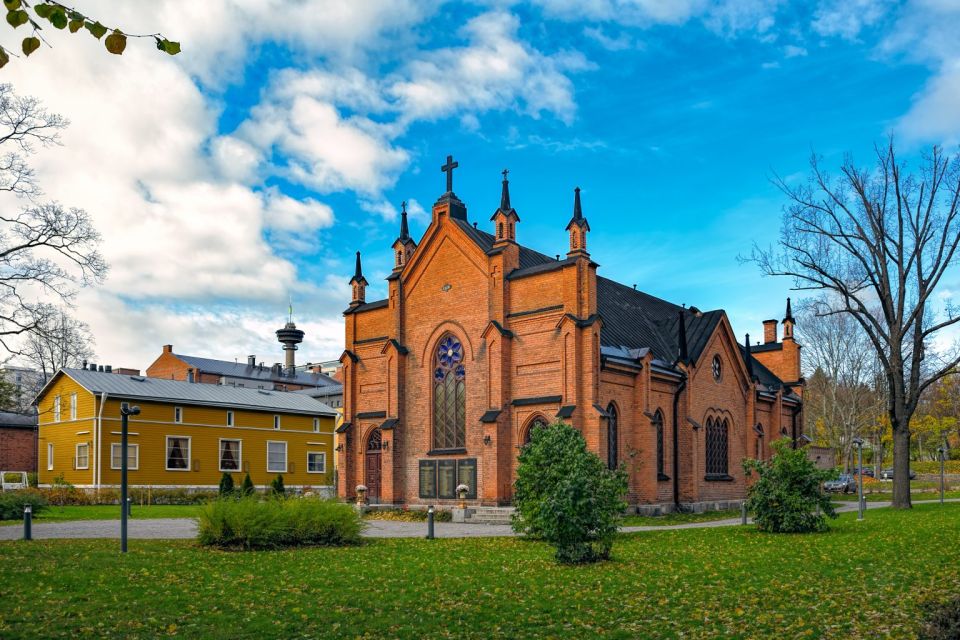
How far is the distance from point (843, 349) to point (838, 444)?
9386mm

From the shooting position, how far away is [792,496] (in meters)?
22.2

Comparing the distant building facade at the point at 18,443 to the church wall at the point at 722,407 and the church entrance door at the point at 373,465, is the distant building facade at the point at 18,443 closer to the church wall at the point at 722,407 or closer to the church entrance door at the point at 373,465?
the church entrance door at the point at 373,465

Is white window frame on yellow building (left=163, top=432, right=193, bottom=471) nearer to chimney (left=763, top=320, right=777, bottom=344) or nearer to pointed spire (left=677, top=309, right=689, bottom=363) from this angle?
pointed spire (left=677, top=309, right=689, bottom=363)

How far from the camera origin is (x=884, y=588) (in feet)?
40.7

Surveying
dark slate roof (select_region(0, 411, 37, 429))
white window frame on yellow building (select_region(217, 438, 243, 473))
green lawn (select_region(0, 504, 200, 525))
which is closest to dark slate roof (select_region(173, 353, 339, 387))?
dark slate roof (select_region(0, 411, 37, 429))

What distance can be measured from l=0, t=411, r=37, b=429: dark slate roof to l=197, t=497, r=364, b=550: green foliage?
39.8 metres

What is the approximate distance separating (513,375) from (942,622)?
946 inches

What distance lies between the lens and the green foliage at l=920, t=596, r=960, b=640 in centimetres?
874

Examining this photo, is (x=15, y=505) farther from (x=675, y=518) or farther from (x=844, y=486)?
(x=844, y=486)

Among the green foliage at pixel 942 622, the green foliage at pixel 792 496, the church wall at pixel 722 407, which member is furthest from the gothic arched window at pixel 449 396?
the green foliage at pixel 942 622

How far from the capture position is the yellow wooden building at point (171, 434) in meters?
42.8

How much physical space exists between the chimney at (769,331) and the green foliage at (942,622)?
44.0 m

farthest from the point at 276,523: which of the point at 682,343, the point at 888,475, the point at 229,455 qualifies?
the point at 888,475

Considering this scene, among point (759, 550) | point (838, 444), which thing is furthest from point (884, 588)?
point (838, 444)
